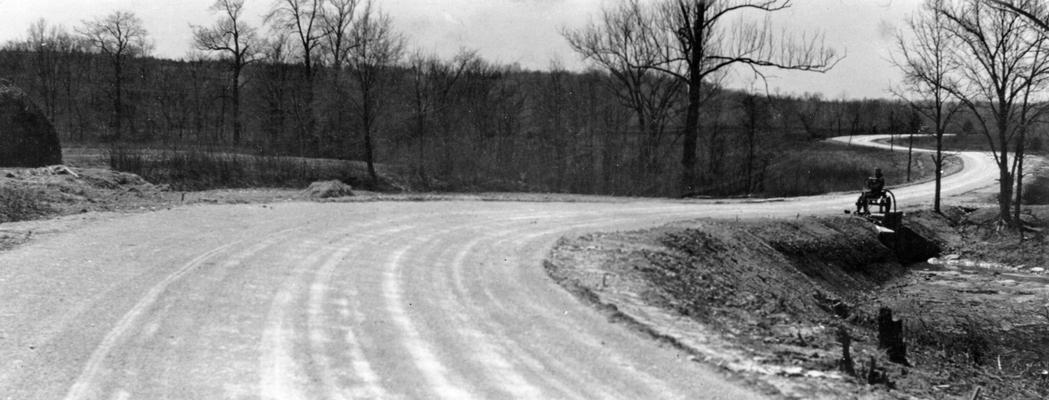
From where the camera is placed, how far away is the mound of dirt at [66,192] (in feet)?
52.1

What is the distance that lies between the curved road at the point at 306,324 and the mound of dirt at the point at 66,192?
257 cm

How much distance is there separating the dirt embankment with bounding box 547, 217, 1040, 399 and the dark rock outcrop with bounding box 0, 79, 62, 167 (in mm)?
18351

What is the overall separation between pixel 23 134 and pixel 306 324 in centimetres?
2026

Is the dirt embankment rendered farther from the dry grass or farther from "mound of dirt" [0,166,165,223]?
"mound of dirt" [0,166,165,223]

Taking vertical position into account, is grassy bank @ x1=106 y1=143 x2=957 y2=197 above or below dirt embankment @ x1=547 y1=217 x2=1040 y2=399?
above

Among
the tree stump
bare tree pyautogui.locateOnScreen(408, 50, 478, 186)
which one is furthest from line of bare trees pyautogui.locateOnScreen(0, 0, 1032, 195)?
the tree stump

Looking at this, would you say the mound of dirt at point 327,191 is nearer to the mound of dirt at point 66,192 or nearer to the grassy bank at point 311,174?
the mound of dirt at point 66,192

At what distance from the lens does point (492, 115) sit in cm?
5966

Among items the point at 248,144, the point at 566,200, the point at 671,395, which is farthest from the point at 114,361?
the point at 248,144

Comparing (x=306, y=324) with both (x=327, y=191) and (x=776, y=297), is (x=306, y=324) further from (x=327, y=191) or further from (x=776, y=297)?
(x=327, y=191)

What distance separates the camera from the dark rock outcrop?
22531 millimetres

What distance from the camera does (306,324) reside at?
25.7 feet

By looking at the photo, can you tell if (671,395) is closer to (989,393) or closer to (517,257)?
Answer: (989,393)

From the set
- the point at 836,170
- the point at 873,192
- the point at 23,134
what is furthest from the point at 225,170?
the point at 836,170
